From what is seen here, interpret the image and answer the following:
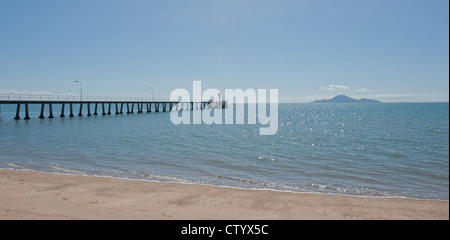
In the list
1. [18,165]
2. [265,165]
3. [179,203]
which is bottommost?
[265,165]

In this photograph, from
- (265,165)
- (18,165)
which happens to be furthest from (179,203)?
(18,165)

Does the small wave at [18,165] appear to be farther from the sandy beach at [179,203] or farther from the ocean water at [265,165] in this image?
the sandy beach at [179,203]

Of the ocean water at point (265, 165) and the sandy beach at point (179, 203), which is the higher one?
the sandy beach at point (179, 203)

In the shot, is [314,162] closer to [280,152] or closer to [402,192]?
[280,152]

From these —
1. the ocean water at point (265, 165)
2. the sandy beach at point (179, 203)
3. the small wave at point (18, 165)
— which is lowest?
the ocean water at point (265, 165)

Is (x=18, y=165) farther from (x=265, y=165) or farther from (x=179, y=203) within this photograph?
(x=265, y=165)

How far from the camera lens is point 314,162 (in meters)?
15.3

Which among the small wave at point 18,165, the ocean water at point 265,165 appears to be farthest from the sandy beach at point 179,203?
the small wave at point 18,165

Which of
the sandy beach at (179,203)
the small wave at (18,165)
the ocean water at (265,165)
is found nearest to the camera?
the sandy beach at (179,203)

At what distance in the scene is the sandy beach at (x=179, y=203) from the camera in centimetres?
680

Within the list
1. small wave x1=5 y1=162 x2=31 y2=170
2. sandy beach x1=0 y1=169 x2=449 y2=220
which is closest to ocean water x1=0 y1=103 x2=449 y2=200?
small wave x1=5 y1=162 x2=31 y2=170

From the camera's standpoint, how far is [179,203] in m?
7.74

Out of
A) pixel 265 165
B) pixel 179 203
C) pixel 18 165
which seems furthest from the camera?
pixel 265 165

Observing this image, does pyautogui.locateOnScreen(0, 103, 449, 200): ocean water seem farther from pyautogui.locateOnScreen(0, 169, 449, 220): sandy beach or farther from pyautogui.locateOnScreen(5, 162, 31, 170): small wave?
pyautogui.locateOnScreen(0, 169, 449, 220): sandy beach
